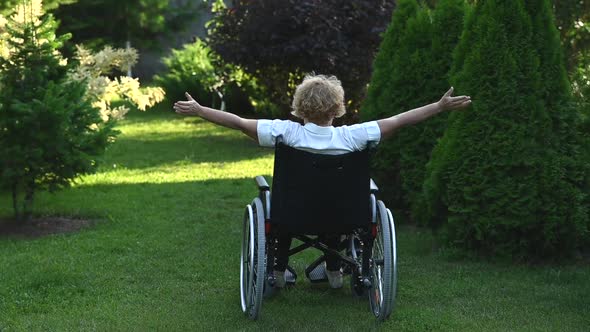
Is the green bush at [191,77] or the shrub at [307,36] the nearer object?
the shrub at [307,36]

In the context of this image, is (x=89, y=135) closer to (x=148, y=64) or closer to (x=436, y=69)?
(x=436, y=69)

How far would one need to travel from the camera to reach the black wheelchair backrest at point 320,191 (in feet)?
14.6

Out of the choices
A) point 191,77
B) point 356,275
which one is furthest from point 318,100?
point 191,77

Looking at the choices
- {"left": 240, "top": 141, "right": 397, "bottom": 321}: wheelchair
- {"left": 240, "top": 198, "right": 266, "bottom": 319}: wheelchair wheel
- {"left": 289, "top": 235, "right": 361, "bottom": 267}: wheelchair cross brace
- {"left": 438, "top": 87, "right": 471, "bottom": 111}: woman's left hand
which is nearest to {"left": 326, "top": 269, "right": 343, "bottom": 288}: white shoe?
{"left": 289, "top": 235, "right": 361, "bottom": 267}: wheelchair cross brace

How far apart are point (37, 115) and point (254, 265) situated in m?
Answer: 2.93

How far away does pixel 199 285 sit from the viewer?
5.44 meters

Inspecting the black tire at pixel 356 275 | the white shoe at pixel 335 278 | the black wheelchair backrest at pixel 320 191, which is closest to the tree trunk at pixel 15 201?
the white shoe at pixel 335 278

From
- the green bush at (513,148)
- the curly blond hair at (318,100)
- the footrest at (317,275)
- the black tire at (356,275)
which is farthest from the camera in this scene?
the green bush at (513,148)

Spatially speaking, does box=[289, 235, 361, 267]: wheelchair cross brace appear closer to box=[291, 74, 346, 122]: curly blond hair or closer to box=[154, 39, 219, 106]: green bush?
box=[291, 74, 346, 122]: curly blond hair

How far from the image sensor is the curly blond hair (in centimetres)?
461

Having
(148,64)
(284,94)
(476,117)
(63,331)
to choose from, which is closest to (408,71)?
(476,117)

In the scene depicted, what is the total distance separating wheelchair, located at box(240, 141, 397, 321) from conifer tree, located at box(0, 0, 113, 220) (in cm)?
272

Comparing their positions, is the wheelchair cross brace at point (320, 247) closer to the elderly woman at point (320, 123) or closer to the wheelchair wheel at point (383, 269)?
the wheelchair wheel at point (383, 269)

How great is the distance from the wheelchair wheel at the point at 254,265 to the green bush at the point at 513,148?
1675 mm
